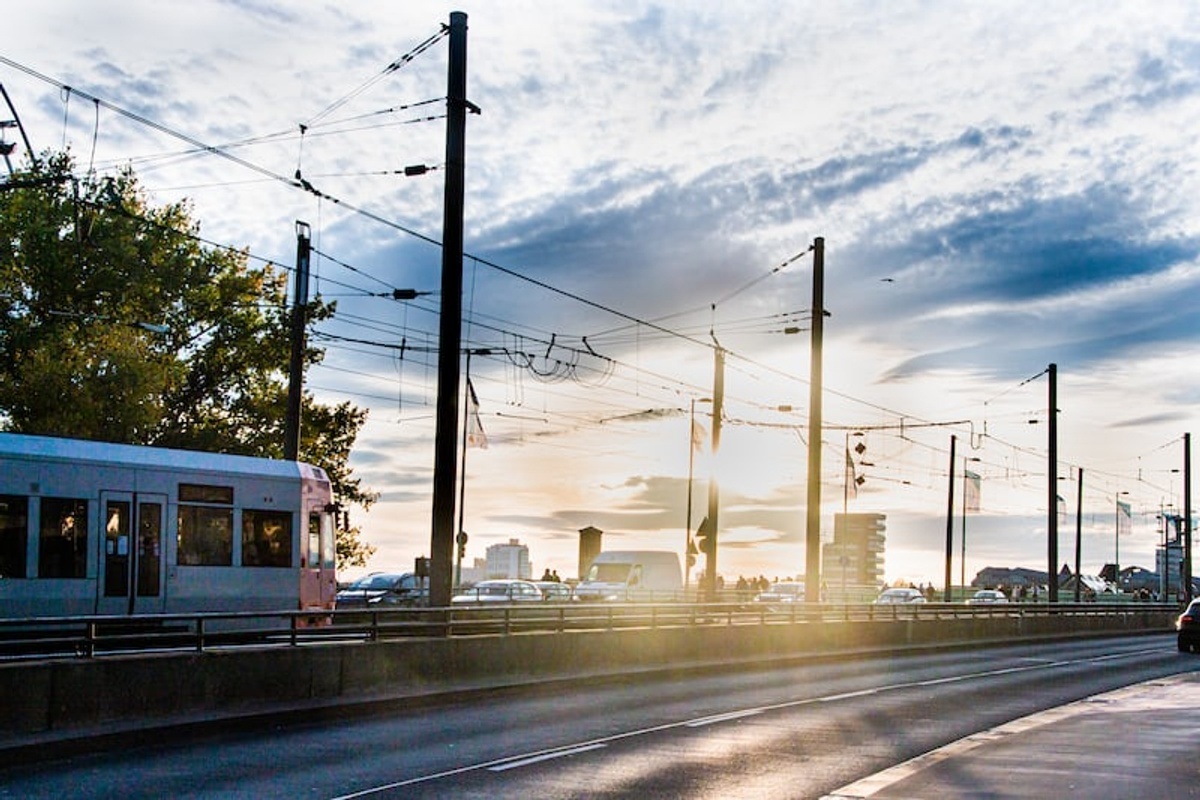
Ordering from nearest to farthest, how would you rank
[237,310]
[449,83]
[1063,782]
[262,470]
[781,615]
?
[1063,782] → [449,83] → [262,470] → [781,615] → [237,310]

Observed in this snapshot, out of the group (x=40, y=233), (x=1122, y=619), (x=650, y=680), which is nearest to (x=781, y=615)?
(x=650, y=680)

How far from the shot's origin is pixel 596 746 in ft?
49.8

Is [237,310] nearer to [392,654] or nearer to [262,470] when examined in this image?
[262,470]

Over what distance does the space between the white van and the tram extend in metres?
29.8

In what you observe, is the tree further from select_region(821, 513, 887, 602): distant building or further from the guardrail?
select_region(821, 513, 887, 602): distant building

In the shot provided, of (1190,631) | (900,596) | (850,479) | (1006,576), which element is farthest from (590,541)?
(1006,576)

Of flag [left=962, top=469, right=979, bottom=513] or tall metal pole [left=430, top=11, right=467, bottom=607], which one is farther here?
flag [left=962, top=469, right=979, bottom=513]

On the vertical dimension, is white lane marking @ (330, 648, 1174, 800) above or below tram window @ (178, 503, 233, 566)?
below

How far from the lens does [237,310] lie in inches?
2085

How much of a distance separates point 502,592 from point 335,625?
23293 millimetres

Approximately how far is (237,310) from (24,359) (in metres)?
8.78

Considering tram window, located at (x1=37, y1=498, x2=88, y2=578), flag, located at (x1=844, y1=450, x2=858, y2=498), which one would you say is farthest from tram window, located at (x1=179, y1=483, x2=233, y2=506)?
flag, located at (x1=844, y1=450, x2=858, y2=498)

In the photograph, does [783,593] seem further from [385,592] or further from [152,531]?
[152,531]

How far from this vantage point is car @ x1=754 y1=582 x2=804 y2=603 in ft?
218
